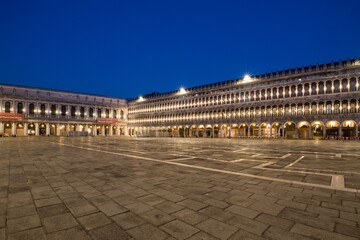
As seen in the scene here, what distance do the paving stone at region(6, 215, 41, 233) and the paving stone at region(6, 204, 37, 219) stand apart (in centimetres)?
15

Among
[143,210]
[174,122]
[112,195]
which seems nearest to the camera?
[143,210]

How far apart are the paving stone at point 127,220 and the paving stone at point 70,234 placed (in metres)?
0.49

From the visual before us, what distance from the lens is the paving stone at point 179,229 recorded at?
Answer: 2658 mm

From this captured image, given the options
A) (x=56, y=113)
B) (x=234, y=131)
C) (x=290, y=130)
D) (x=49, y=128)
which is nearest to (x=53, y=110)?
(x=56, y=113)

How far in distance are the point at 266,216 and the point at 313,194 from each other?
188cm

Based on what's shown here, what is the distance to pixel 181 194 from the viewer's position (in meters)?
4.39

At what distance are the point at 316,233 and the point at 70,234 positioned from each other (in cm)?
326

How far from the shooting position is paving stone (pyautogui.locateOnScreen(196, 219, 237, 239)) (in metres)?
2.68

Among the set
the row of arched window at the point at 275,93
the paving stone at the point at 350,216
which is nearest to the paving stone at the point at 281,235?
the paving stone at the point at 350,216

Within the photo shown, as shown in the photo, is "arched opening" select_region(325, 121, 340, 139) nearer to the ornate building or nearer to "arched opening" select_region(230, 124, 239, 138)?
the ornate building

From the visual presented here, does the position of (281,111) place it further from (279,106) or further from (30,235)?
(30,235)

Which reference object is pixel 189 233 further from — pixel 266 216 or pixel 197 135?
pixel 197 135

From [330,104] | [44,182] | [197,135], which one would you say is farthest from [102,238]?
[197,135]

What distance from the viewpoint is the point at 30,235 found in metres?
2.64
